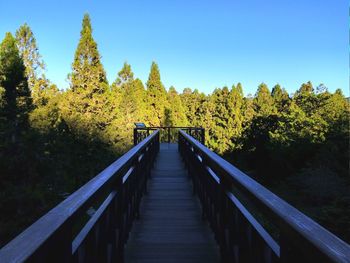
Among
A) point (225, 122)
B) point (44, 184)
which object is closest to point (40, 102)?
point (44, 184)

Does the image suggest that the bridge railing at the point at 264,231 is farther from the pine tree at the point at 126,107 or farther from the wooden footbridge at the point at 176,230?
the pine tree at the point at 126,107

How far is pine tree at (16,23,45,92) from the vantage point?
25.4m

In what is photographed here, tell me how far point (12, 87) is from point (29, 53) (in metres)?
5.72

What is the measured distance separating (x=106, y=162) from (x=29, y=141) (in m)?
7.25

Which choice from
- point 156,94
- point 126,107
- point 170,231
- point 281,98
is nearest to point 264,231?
point 170,231

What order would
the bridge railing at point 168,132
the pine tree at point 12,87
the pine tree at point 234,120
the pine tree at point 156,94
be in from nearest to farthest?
the bridge railing at point 168,132 → the pine tree at point 12,87 → the pine tree at point 156,94 → the pine tree at point 234,120

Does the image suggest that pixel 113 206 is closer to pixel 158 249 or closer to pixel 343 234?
pixel 158 249

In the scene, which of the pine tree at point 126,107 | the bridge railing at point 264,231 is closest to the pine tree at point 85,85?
the pine tree at point 126,107

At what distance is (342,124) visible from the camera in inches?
1097

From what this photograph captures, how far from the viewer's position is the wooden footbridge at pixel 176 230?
1069 millimetres

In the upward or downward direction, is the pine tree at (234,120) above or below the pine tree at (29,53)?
below

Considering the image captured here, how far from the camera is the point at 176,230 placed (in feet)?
13.2

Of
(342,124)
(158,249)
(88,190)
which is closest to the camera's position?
(88,190)

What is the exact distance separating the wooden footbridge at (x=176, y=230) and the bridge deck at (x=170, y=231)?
0.03 ft
